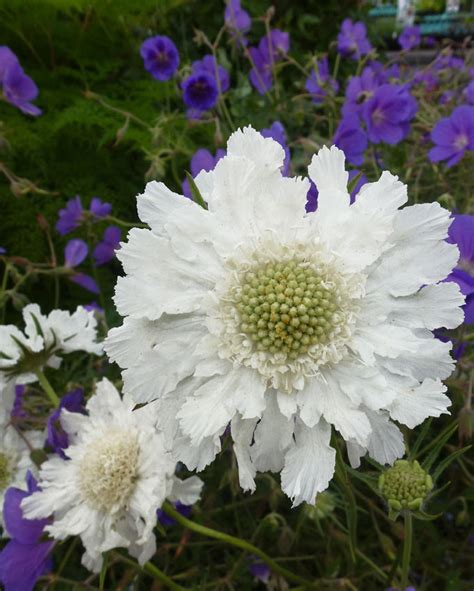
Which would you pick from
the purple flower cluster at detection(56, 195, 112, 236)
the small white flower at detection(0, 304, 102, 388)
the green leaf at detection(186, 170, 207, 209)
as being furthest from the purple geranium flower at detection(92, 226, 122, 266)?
the green leaf at detection(186, 170, 207, 209)

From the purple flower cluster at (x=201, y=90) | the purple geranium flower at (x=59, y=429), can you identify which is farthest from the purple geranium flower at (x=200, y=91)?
Answer: the purple geranium flower at (x=59, y=429)

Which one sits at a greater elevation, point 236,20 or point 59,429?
point 236,20

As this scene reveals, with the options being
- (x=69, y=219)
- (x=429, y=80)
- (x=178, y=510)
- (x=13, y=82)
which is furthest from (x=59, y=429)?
(x=429, y=80)

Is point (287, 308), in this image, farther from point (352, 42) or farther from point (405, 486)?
point (352, 42)

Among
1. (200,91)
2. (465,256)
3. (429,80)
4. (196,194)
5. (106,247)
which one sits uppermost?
(196,194)

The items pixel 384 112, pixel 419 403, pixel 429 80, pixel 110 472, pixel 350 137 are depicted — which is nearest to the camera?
pixel 419 403

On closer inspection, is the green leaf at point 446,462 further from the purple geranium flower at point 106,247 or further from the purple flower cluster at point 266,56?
the purple flower cluster at point 266,56

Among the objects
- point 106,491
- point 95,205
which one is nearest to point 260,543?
point 106,491
